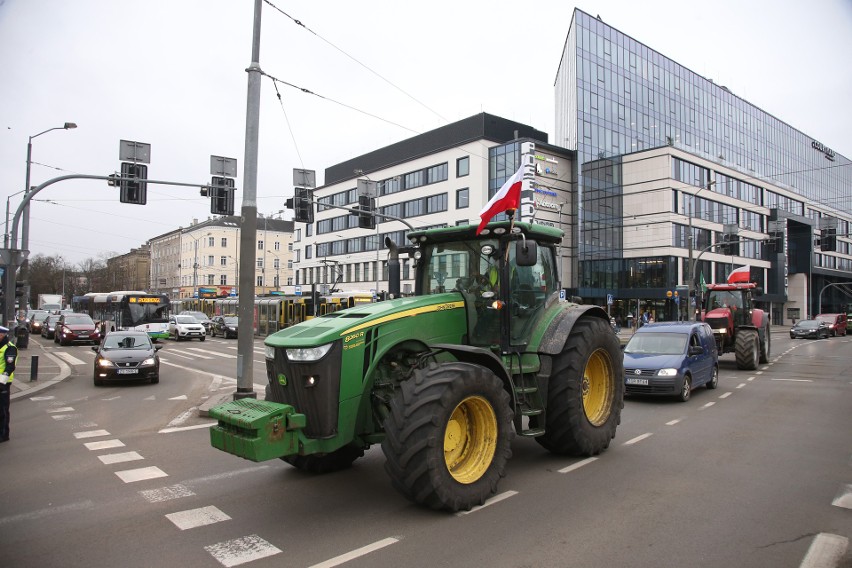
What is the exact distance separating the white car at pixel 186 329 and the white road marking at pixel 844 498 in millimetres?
33090

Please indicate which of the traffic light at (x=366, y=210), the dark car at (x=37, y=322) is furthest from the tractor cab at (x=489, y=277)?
the dark car at (x=37, y=322)

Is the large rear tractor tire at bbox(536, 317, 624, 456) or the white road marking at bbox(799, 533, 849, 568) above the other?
the large rear tractor tire at bbox(536, 317, 624, 456)

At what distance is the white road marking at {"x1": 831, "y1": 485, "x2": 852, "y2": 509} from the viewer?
529 cm

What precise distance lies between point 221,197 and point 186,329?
20.9 m

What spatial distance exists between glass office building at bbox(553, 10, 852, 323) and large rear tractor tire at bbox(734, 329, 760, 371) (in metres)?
26.0

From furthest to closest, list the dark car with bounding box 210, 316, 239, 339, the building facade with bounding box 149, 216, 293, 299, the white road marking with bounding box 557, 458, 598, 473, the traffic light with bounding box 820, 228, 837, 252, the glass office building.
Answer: the building facade with bounding box 149, 216, 293, 299
the glass office building
the dark car with bounding box 210, 316, 239, 339
the traffic light with bounding box 820, 228, 837, 252
the white road marking with bounding box 557, 458, 598, 473

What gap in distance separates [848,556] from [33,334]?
52.8 m

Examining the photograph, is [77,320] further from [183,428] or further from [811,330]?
[811,330]

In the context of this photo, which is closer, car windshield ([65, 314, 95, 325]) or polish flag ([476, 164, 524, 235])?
polish flag ([476, 164, 524, 235])

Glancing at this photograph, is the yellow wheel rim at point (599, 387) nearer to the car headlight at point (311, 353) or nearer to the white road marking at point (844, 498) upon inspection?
the white road marking at point (844, 498)

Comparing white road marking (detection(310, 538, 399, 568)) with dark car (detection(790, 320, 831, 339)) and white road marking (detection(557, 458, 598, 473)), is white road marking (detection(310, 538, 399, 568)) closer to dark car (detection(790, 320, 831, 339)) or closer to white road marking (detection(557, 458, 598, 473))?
white road marking (detection(557, 458, 598, 473))

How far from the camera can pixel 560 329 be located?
21.8 ft

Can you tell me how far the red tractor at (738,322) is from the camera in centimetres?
1717

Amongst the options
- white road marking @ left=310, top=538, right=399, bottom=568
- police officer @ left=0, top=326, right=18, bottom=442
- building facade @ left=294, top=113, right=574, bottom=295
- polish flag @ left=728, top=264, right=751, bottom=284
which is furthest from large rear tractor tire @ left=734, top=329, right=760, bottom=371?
building facade @ left=294, top=113, right=574, bottom=295
